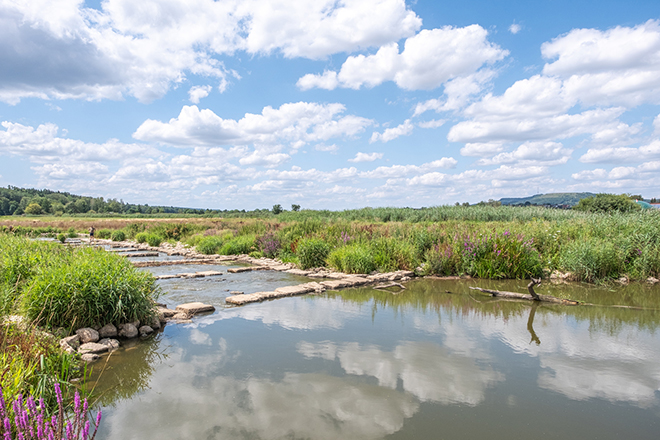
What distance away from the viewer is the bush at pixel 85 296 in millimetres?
4992

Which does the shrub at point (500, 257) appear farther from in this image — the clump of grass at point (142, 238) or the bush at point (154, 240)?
the clump of grass at point (142, 238)

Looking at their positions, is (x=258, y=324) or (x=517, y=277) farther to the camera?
(x=517, y=277)

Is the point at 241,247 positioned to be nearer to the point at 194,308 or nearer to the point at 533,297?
the point at 194,308

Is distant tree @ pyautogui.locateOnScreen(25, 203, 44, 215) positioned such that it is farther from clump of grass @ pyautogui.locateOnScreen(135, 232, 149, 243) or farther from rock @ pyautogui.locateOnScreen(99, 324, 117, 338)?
rock @ pyautogui.locateOnScreen(99, 324, 117, 338)

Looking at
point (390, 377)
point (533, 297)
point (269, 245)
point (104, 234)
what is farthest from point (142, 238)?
point (390, 377)

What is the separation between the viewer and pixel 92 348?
187 inches

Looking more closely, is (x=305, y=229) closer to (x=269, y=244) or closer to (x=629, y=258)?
(x=269, y=244)

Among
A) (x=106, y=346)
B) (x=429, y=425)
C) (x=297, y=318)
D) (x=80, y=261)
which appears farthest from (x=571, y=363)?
(x=80, y=261)

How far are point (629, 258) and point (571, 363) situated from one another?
802 cm

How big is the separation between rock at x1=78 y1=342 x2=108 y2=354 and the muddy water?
10.1 inches

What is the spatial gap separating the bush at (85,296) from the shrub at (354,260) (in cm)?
600

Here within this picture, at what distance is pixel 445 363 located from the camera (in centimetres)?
439

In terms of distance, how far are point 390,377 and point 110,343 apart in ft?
12.2

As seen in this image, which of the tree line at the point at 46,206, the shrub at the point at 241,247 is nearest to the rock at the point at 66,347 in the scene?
the shrub at the point at 241,247
